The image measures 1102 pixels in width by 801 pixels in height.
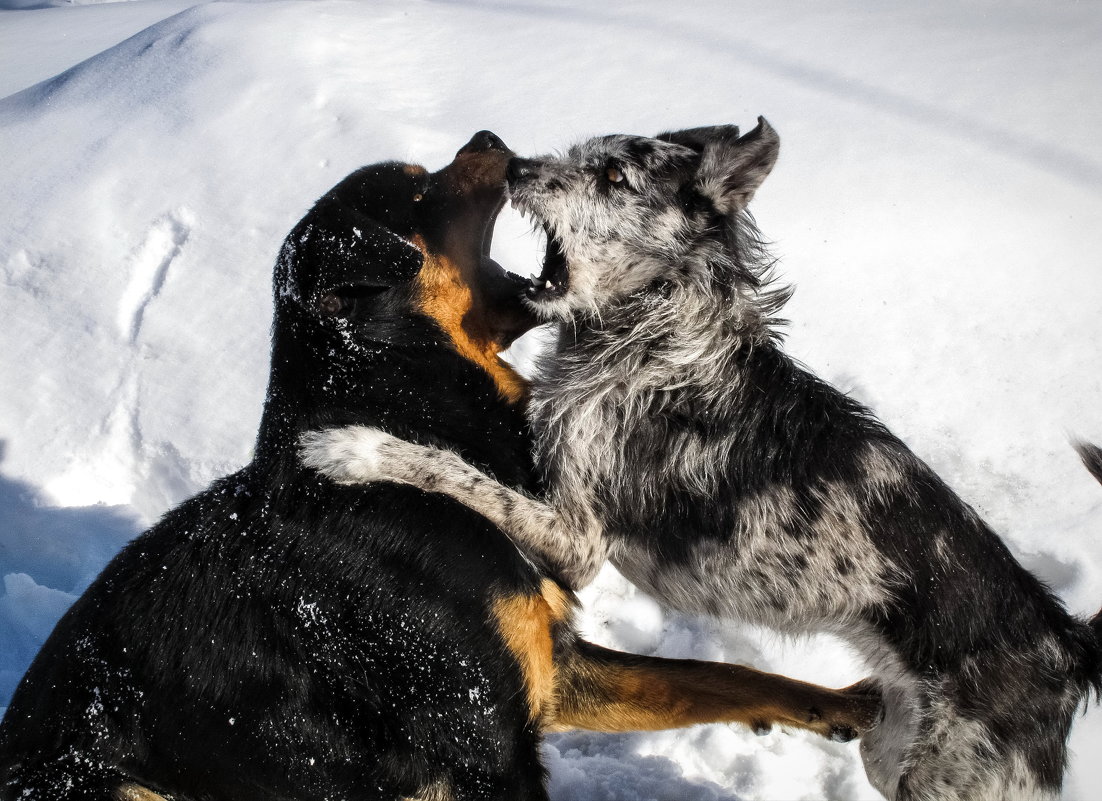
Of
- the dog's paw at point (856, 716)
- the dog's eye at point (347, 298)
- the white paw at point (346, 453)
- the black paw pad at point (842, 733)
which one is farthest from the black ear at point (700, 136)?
the black paw pad at point (842, 733)

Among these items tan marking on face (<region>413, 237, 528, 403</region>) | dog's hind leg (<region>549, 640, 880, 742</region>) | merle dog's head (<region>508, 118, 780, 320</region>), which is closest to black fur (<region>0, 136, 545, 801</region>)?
tan marking on face (<region>413, 237, 528, 403</region>)

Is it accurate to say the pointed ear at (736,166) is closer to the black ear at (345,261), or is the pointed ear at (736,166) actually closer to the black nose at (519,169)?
the black nose at (519,169)

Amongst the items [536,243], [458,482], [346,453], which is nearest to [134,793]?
[346,453]

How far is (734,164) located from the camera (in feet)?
→ 9.45

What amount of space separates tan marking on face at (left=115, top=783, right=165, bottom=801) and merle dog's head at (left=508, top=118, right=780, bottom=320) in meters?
1.99

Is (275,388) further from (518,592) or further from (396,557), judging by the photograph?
(518,592)

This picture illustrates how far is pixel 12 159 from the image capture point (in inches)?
206

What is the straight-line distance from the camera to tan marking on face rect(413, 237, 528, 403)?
9.31 ft

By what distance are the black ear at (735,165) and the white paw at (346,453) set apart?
1.46 m

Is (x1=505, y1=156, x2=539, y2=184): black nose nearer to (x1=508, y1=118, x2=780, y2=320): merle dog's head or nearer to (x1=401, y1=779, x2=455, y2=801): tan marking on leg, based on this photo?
(x1=508, y1=118, x2=780, y2=320): merle dog's head

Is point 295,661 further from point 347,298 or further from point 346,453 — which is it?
point 347,298

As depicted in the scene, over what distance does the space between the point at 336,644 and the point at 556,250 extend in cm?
159

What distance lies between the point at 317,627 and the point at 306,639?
0.05 meters

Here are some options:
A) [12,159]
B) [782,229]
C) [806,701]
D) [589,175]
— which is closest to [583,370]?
[589,175]
